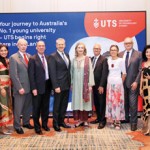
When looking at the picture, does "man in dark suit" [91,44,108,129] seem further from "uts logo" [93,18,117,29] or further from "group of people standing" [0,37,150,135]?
"uts logo" [93,18,117,29]

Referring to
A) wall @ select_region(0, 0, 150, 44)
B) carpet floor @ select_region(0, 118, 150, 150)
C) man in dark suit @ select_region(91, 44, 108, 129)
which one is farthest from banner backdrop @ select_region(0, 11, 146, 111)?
carpet floor @ select_region(0, 118, 150, 150)

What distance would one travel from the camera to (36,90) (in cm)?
405

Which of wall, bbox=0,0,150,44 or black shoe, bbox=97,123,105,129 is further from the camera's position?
wall, bbox=0,0,150,44

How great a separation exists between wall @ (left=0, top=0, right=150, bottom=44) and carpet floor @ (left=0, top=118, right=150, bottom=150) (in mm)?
2344

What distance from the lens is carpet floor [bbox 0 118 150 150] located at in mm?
3506

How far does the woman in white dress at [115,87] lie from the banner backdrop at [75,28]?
1.05 meters

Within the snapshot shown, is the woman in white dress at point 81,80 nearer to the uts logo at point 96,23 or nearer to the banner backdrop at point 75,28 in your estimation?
the banner backdrop at point 75,28

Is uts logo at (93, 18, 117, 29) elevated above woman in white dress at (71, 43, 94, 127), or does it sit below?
above

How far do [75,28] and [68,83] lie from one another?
1.46m
